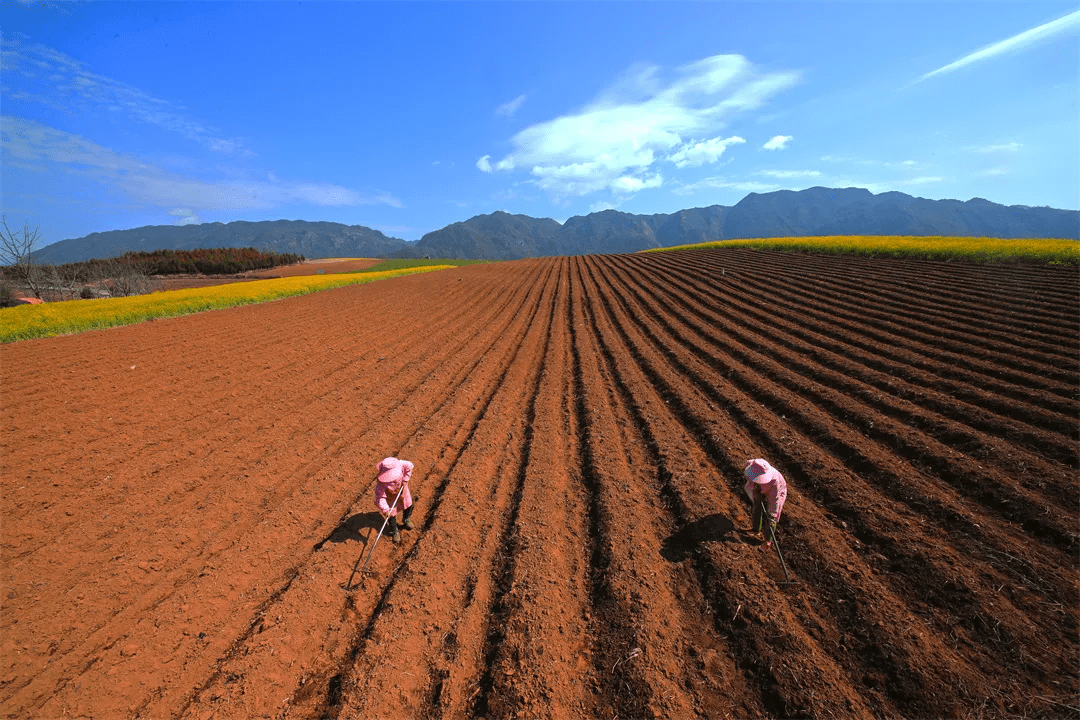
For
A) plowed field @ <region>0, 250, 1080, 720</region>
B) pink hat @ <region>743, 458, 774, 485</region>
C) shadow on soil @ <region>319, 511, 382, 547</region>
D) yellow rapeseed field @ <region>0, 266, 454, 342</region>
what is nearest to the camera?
plowed field @ <region>0, 250, 1080, 720</region>

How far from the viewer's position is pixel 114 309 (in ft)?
54.5

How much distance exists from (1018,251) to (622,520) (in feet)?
84.1

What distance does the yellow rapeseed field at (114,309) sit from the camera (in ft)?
44.0

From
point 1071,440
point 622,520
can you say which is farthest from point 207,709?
point 1071,440

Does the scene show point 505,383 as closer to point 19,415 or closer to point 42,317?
point 19,415

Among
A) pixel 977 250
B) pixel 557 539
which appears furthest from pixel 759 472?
pixel 977 250

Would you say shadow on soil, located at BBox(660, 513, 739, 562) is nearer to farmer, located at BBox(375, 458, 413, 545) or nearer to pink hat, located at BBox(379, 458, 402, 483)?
farmer, located at BBox(375, 458, 413, 545)

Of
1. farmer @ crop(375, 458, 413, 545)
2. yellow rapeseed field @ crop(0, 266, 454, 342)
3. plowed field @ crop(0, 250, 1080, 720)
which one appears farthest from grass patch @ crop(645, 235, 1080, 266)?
yellow rapeseed field @ crop(0, 266, 454, 342)

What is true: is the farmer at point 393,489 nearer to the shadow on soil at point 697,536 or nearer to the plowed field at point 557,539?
the plowed field at point 557,539

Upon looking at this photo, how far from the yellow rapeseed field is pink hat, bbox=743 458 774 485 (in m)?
21.0

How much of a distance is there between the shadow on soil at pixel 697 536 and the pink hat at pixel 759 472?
86 cm

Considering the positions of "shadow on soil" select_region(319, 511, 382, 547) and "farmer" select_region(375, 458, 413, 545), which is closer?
"farmer" select_region(375, 458, 413, 545)

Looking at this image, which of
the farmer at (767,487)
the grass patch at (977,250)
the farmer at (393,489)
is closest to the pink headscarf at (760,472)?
the farmer at (767,487)

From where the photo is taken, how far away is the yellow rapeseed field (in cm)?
1340
